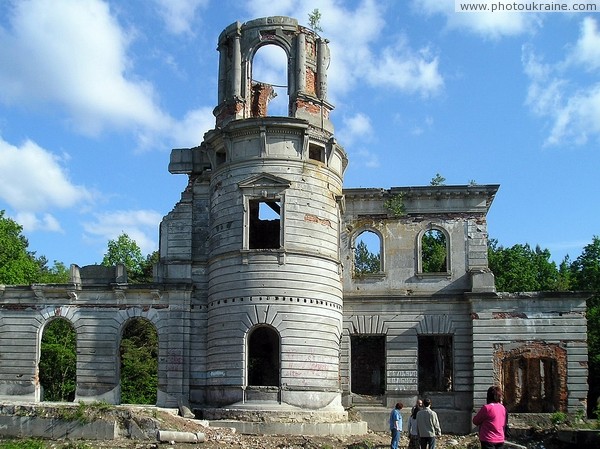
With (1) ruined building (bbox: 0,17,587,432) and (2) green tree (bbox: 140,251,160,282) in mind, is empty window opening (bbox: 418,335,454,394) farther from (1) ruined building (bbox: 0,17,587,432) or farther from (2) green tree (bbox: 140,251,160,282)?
(2) green tree (bbox: 140,251,160,282)

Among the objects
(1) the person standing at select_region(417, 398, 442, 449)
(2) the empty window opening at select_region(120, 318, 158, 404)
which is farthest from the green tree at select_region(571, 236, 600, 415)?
(2) the empty window opening at select_region(120, 318, 158, 404)

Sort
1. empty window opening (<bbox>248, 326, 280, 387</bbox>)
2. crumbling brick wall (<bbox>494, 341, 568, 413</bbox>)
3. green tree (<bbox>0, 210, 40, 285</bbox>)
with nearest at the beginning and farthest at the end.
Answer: crumbling brick wall (<bbox>494, 341, 568, 413</bbox>), empty window opening (<bbox>248, 326, 280, 387</bbox>), green tree (<bbox>0, 210, 40, 285</bbox>)

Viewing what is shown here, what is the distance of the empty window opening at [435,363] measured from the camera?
98.7 feet

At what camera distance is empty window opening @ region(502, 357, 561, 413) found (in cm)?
2678

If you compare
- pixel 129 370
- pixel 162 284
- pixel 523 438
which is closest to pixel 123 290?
pixel 162 284

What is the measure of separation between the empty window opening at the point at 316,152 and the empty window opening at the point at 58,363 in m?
22.5

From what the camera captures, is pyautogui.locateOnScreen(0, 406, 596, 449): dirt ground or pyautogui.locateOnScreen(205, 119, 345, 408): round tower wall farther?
pyautogui.locateOnScreen(205, 119, 345, 408): round tower wall

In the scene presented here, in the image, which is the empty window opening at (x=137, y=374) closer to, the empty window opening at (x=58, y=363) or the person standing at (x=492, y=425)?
the empty window opening at (x=58, y=363)

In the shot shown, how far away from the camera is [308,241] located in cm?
2509

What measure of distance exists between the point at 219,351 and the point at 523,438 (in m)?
9.87

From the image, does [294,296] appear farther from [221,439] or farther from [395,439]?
[395,439]

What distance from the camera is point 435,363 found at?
3222 centimetres

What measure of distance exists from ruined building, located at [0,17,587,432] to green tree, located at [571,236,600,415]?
8.63 meters

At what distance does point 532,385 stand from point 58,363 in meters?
26.9
